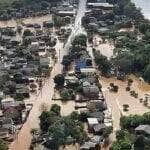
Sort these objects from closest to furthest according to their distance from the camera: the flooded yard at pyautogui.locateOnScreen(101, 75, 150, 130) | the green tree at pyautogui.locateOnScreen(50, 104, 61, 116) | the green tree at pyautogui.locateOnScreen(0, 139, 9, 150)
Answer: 1. the green tree at pyautogui.locateOnScreen(0, 139, 9, 150)
2. the green tree at pyautogui.locateOnScreen(50, 104, 61, 116)
3. the flooded yard at pyautogui.locateOnScreen(101, 75, 150, 130)

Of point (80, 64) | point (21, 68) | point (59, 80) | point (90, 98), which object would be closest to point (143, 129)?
point (90, 98)

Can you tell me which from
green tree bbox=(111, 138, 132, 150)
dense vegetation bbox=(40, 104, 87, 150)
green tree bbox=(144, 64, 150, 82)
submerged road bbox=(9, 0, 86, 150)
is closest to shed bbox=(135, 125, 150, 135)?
green tree bbox=(111, 138, 132, 150)

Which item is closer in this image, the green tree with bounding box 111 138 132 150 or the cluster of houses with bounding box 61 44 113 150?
the green tree with bounding box 111 138 132 150

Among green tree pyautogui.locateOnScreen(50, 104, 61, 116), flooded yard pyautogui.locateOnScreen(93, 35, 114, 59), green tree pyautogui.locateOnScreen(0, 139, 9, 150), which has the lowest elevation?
green tree pyautogui.locateOnScreen(0, 139, 9, 150)

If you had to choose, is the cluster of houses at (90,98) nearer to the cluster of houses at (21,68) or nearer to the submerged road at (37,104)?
the submerged road at (37,104)

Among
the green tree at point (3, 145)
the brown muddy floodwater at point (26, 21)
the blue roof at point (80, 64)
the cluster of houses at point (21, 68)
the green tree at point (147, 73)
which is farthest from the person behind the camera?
the brown muddy floodwater at point (26, 21)

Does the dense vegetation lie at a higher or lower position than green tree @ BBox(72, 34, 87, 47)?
lower

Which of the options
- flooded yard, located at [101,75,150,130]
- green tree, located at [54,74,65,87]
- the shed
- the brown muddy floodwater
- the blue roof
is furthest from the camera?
the brown muddy floodwater

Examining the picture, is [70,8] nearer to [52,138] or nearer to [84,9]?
[84,9]

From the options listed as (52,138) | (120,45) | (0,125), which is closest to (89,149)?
(52,138)

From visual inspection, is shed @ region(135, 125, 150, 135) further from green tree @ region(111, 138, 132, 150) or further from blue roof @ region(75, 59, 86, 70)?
blue roof @ region(75, 59, 86, 70)

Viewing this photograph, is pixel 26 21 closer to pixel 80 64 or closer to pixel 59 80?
pixel 80 64

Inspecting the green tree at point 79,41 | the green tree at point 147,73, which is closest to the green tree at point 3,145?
the green tree at point 147,73
